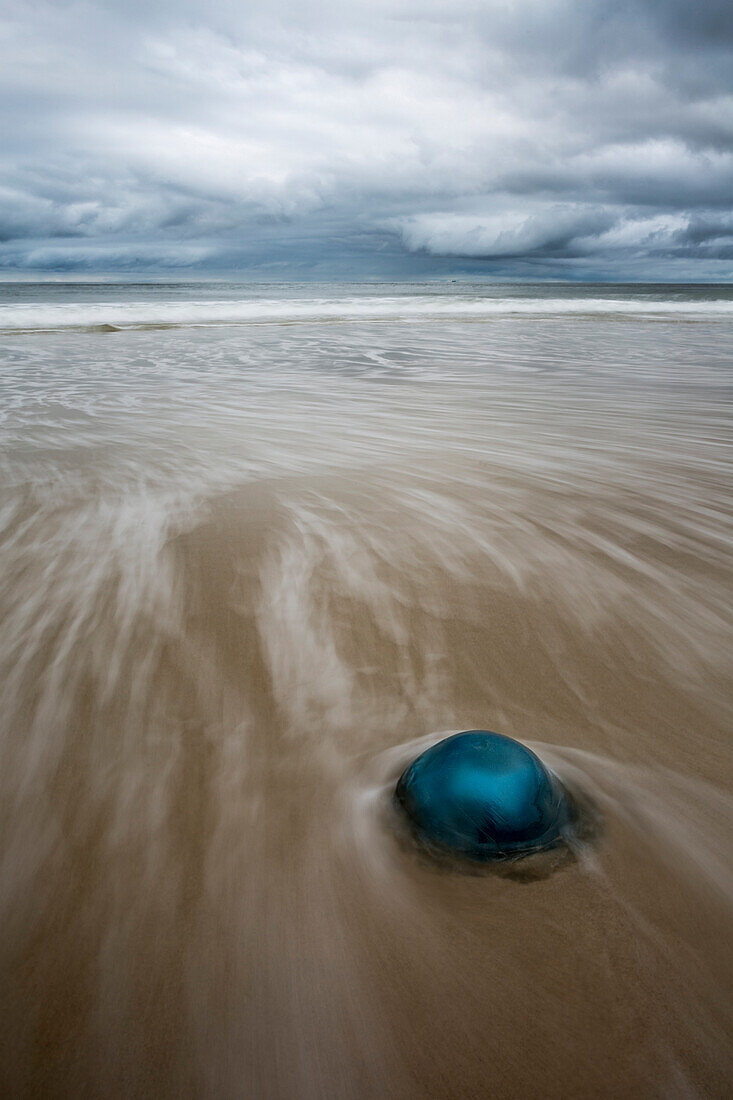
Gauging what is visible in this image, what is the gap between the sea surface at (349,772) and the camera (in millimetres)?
896

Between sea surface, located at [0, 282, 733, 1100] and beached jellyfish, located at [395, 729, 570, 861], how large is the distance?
0.05m

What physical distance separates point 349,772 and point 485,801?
14.1 inches

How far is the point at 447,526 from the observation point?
2.58 meters

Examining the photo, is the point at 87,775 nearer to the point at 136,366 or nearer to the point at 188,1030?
the point at 188,1030

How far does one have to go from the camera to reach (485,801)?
1.09 meters

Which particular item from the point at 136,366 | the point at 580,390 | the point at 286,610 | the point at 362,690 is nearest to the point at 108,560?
the point at 286,610

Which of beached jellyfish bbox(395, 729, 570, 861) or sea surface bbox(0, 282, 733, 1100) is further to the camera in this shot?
beached jellyfish bbox(395, 729, 570, 861)

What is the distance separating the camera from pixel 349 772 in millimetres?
1349

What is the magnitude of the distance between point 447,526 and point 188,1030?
1.94 meters

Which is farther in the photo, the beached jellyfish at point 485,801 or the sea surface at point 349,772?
the beached jellyfish at point 485,801

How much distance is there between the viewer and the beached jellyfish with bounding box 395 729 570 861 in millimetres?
1096

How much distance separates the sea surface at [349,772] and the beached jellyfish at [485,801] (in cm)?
5

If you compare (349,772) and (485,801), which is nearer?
(485,801)

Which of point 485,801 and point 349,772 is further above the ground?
point 485,801
